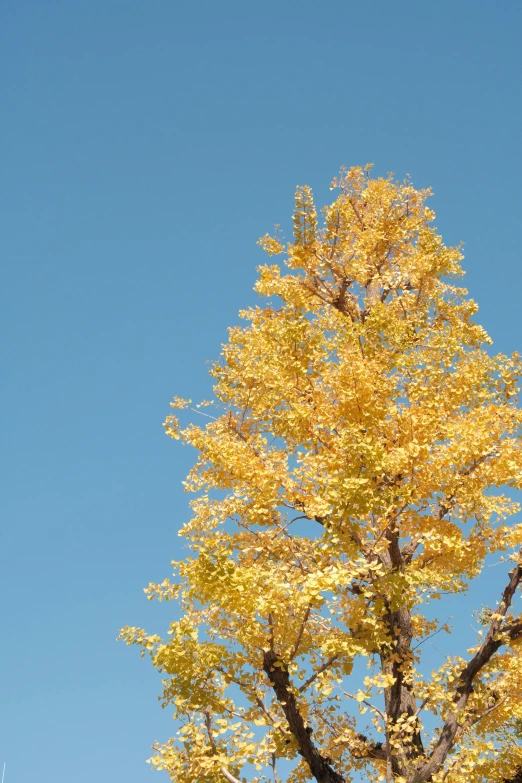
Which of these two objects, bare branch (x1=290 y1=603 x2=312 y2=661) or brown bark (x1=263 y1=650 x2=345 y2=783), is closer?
bare branch (x1=290 y1=603 x2=312 y2=661)

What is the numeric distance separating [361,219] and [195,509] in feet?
20.5

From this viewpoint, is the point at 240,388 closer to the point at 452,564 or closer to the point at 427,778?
the point at 452,564

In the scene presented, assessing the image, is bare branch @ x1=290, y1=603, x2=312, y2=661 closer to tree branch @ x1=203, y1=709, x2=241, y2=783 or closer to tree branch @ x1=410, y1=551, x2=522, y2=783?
tree branch @ x1=203, y1=709, x2=241, y2=783

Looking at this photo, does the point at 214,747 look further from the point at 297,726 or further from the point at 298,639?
the point at 298,639

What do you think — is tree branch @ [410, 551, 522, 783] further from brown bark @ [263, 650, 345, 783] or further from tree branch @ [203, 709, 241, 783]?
tree branch @ [203, 709, 241, 783]

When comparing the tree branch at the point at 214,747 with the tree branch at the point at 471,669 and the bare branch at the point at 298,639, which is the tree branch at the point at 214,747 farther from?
the tree branch at the point at 471,669

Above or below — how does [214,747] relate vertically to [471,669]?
above

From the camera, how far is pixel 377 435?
6.64 meters

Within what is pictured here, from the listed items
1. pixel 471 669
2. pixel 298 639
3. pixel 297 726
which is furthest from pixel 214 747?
pixel 471 669

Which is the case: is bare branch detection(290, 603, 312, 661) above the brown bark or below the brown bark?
above

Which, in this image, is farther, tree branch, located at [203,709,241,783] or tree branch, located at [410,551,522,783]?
tree branch, located at [410,551,522,783]

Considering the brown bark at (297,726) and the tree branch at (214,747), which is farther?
the brown bark at (297,726)

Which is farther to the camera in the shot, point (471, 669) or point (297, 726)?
point (471, 669)

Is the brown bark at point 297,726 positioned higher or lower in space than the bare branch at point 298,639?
lower
